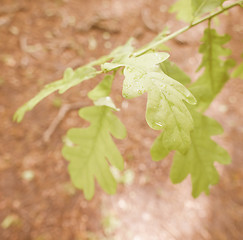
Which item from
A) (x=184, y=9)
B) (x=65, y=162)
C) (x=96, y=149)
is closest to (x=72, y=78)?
(x=96, y=149)

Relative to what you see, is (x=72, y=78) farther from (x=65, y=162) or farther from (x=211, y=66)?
(x=65, y=162)

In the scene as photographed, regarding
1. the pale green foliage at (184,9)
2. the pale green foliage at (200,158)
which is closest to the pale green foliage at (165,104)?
the pale green foliage at (200,158)

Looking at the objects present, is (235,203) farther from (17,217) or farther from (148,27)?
(148,27)

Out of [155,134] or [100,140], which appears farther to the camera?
[155,134]

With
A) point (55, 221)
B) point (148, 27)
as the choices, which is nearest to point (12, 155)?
point (55, 221)

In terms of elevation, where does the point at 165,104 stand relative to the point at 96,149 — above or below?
above

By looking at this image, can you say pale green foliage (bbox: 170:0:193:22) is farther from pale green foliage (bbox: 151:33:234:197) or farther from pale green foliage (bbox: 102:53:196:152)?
pale green foliage (bbox: 102:53:196:152)

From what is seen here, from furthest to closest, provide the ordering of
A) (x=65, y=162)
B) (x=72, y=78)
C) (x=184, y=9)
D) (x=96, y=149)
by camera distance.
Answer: (x=65, y=162)
(x=184, y=9)
(x=96, y=149)
(x=72, y=78)
